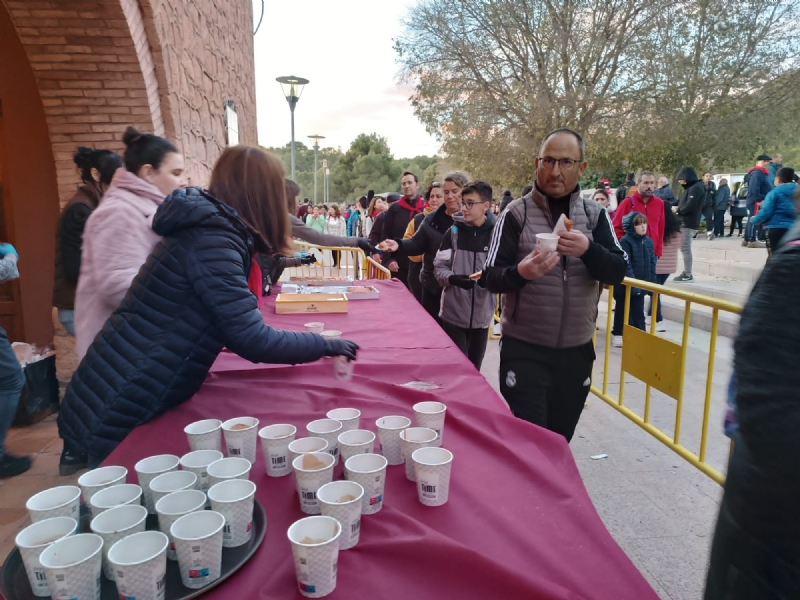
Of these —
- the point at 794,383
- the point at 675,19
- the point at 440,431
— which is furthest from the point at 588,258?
the point at 675,19

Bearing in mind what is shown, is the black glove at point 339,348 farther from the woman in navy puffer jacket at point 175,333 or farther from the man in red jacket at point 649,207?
the man in red jacket at point 649,207

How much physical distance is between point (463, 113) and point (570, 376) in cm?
1779

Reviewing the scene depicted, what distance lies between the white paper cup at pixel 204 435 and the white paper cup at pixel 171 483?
0.80ft

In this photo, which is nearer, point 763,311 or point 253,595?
point 763,311

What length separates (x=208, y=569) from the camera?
103 cm

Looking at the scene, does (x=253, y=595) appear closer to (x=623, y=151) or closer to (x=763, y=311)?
(x=763, y=311)

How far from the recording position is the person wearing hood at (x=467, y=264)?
4.00m

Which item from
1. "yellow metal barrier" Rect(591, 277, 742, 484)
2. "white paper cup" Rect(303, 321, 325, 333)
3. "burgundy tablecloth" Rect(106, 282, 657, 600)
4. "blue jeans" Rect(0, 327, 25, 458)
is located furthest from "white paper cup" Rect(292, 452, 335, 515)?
"blue jeans" Rect(0, 327, 25, 458)

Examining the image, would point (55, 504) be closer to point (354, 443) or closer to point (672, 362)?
point (354, 443)

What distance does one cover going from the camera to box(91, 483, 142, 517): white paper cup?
1.18 metres

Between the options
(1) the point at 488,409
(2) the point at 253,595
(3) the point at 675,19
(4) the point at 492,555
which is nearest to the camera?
(2) the point at 253,595

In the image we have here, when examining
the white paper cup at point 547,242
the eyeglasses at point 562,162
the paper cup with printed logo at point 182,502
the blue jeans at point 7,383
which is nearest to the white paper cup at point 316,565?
the paper cup with printed logo at point 182,502

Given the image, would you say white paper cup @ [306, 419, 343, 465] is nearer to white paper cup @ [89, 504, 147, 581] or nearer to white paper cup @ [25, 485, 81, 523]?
white paper cup @ [89, 504, 147, 581]

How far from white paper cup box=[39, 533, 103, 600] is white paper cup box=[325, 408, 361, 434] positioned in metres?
0.74
